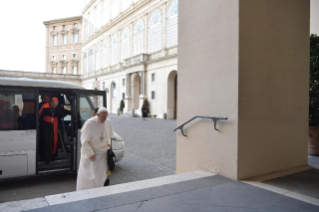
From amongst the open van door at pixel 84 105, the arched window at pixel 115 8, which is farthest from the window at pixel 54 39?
the open van door at pixel 84 105

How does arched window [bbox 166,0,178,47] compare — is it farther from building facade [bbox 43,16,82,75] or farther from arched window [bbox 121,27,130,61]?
building facade [bbox 43,16,82,75]

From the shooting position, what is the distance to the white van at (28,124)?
5.71 metres

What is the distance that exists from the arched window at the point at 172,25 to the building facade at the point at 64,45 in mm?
38104

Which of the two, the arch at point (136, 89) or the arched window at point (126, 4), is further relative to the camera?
the arched window at point (126, 4)

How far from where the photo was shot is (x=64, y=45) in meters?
65.0

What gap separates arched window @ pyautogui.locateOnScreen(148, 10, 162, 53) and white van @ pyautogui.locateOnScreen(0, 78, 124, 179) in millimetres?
25621

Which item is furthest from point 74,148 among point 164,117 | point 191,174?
point 164,117

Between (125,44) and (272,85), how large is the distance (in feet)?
119

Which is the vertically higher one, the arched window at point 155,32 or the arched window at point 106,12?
the arched window at point 106,12

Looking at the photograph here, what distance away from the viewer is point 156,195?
3404mm

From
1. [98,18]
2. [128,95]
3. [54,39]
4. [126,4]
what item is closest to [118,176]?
[128,95]

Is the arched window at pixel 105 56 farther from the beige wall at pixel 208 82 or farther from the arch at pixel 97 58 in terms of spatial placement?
the beige wall at pixel 208 82

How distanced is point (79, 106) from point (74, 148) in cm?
103

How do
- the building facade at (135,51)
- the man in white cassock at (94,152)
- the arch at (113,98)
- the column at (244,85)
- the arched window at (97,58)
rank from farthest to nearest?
the arched window at (97,58)
the arch at (113,98)
the building facade at (135,51)
the man in white cassock at (94,152)
the column at (244,85)
